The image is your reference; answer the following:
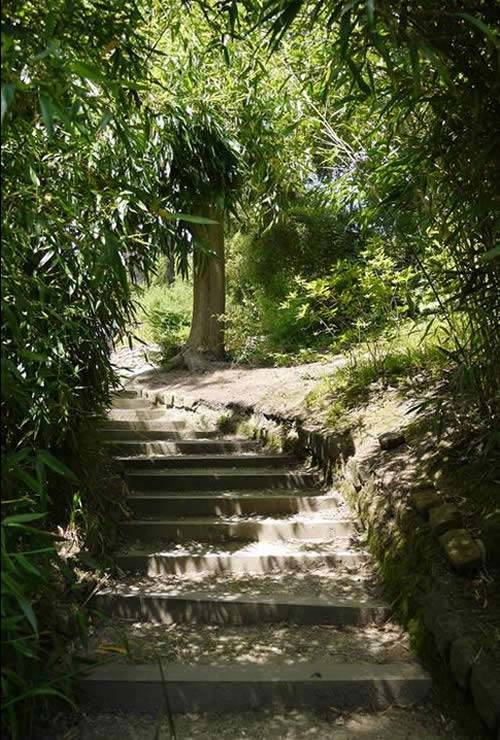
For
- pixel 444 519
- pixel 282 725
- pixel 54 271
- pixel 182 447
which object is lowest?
pixel 282 725

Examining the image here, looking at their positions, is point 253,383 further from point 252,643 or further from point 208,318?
point 252,643

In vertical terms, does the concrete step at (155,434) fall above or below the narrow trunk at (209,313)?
below

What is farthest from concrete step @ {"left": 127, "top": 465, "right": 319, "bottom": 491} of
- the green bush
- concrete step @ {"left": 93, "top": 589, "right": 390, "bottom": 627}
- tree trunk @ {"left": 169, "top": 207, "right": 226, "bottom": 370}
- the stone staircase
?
the green bush

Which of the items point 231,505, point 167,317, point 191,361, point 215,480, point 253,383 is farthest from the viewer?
point 167,317

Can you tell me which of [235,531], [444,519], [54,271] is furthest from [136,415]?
[444,519]

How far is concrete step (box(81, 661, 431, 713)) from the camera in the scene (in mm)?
2191

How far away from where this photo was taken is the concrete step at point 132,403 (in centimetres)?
659

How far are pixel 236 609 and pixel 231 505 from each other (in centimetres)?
106

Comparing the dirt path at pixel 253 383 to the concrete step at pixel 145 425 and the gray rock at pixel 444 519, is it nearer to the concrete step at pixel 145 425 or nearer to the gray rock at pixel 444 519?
the concrete step at pixel 145 425

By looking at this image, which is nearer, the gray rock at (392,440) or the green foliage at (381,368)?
the gray rock at (392,440)

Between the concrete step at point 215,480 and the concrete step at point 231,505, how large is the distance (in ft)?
0.75

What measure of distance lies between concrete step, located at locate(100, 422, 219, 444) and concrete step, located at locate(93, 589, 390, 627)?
2.11 meters

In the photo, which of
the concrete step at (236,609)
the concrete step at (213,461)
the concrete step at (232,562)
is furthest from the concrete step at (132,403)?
A: the concrete step at (236,609)

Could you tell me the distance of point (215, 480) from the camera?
4109mm
